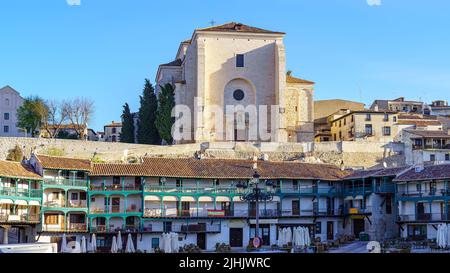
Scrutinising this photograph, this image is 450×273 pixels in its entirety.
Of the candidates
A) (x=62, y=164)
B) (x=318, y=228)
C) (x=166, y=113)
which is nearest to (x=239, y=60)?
(x=166, y=113)

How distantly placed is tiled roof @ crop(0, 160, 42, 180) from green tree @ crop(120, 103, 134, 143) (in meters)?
37.5

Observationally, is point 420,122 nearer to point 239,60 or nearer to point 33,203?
point 239,60

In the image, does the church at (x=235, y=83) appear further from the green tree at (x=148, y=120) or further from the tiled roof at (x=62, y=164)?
the tiled roof at (x=62, y=164)

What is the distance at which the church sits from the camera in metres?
72.7

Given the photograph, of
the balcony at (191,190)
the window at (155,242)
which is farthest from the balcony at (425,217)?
the window at (155,242)

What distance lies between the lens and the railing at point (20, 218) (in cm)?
3875

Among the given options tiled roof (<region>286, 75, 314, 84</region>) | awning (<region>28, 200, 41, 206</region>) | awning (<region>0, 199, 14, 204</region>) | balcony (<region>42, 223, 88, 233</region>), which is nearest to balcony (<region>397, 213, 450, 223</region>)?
balcony (<region>42, 223, 88, 233</region>)

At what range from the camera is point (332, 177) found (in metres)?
48.2

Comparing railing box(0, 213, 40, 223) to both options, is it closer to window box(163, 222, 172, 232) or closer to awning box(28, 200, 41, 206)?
awning box(28, 200, 41, 206)

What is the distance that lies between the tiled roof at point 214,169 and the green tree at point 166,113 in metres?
23.1

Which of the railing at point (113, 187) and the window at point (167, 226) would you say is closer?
the railing at point (113, 187)

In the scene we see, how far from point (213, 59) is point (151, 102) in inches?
371

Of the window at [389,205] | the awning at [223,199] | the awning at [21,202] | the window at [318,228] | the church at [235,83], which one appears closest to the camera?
the awning at [21,202]
